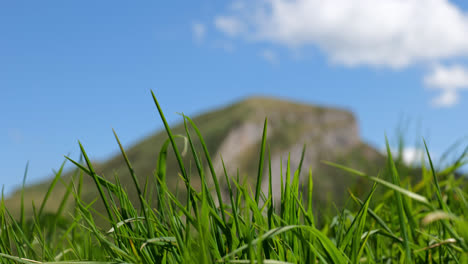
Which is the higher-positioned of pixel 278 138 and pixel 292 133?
pixel 292 133

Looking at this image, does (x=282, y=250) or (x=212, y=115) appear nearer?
(x=282, y=250)

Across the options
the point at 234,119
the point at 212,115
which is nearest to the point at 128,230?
the point at 234,119

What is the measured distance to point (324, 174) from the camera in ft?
206

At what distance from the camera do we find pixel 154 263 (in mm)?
1179

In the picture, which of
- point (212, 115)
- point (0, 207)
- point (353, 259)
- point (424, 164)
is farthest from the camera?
point (212, 115)

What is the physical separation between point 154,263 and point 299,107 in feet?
216

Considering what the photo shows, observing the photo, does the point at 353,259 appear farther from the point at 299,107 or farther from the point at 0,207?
the point at 299,107

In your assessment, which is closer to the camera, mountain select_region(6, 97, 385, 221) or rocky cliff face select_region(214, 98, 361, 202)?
mountain select_region(6, 97, 385, 221)

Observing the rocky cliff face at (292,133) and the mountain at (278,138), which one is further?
the rocky cliff face at (292,133)

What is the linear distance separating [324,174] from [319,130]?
624 cm

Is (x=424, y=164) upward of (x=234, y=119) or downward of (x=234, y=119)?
upward

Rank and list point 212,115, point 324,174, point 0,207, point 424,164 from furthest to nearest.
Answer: point 212,115 < point 324,174 < point 424,164 < point 0,207

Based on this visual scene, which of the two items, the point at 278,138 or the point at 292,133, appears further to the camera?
the point at 292,133

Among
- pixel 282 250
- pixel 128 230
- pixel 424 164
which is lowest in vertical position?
pixel 424 164
